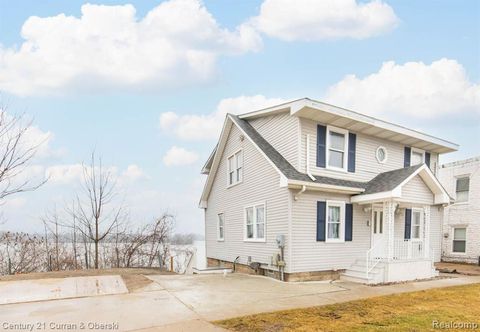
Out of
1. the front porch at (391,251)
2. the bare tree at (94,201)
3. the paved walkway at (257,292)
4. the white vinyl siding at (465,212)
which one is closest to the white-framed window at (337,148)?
the front porch at (391,251)

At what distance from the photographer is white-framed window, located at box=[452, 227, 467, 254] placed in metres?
17.5

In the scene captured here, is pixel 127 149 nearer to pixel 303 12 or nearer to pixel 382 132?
pixel 303 12

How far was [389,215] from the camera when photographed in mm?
11133

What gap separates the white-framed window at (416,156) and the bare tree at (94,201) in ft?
46.9

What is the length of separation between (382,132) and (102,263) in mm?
14969

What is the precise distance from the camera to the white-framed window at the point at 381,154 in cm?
1342

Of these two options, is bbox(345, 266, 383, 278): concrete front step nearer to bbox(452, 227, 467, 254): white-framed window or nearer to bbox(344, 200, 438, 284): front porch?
bbox(344, 200, 438, 284): front porch

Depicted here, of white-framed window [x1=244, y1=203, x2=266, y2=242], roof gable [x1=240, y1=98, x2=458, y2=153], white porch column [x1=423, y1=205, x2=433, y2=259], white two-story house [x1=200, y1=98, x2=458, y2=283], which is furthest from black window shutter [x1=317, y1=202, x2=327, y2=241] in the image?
white porch column [x1=423, y1=205, x2=433, y2=259]

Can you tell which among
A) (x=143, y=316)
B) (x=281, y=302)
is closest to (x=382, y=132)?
(x=281, y=302)

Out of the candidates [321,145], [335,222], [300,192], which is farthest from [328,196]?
[321,145]

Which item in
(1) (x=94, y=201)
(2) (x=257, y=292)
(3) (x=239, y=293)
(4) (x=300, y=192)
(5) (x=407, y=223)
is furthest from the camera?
(1) (x=94, y=201)

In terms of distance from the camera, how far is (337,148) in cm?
1230

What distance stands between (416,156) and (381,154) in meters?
2.67

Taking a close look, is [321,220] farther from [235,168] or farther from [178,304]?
[178,304]
